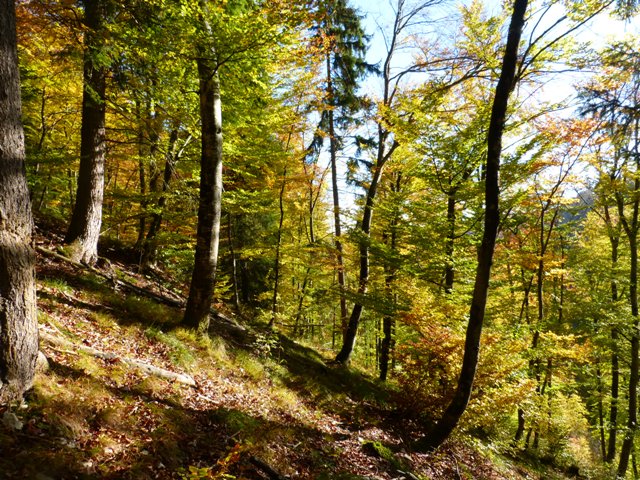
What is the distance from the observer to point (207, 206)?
7281 millimetres

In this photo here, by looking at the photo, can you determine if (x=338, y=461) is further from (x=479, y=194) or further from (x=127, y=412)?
(x=479, y=194)

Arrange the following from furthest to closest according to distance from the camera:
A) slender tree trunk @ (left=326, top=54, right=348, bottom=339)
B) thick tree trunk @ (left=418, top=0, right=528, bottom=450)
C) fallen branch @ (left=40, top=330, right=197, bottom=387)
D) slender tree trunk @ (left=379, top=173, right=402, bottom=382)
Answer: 1. slender tree trunk @ (left=326, top=54, right=348, bottom=339)
2. slender tree trunk @ (left=379, top=173, right=402, bottom=382)
3. thick tree trunk @ (left=418, top=0, right=528, bottom=450)
4. fallen branch @ (left=40, top=330, right=197, bottom=387)

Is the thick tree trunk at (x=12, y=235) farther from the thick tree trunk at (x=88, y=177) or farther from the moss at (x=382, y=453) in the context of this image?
the thick tree trunk at (x=88, y=177)

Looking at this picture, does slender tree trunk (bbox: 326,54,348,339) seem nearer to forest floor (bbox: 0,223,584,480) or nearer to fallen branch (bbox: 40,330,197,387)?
forest floor (bbox: 0,223,584,480)

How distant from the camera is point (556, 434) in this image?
1764cm

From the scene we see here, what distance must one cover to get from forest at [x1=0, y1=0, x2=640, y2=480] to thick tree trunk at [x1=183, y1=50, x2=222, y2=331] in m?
0.05

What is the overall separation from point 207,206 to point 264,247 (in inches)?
284

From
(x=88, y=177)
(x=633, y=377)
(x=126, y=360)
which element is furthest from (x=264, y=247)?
(x=633, y=377)

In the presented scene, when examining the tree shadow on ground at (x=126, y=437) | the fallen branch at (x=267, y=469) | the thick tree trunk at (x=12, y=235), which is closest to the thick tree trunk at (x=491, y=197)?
the tree shadow on ground at (x=126, y=437)

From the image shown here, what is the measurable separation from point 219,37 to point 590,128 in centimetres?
1482

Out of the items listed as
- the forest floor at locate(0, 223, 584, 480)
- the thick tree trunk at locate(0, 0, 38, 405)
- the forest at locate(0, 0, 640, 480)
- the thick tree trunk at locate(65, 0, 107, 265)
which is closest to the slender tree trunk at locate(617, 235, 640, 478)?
the forest at locate(0, 0, 640, 480)

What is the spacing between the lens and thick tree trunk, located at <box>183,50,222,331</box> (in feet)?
23.1

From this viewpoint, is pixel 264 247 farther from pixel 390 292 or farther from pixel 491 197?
pixel 491 197

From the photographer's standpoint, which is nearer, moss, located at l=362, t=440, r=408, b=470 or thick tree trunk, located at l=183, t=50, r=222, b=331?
moss, located at l=362, t=440, r=408, b=470
